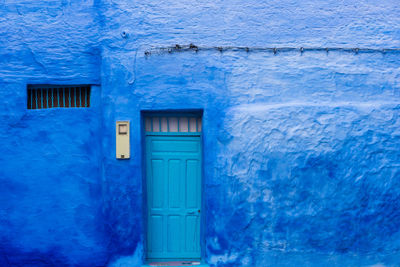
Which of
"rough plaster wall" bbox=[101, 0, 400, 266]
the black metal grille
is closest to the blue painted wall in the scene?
"rough plaster wall" bbox=[101, 0, 400, 266]

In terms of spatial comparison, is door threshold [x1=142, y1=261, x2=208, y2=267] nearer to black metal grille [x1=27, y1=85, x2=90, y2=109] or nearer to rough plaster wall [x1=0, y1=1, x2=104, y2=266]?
rough plaster wall [x1=0, y1=1, x2=104, y2=266]

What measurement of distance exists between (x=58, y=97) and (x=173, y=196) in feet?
7.25

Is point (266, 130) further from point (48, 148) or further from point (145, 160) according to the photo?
point (48, 148)

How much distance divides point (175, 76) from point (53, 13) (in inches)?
77.3

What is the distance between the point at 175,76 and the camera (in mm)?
4555

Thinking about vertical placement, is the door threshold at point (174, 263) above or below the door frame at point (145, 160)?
below

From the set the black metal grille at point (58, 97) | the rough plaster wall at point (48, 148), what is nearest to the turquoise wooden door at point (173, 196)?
the rough plaster wall at point (48, 148)

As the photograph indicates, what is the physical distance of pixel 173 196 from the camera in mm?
4734

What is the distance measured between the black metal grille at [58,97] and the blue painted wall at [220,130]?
16 cm

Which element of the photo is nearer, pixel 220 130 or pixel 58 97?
pixel 220 130

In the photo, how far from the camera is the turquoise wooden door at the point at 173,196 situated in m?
4.74

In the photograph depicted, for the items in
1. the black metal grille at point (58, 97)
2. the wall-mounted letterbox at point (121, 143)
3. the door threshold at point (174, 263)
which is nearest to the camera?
A: the wall-mounted letterbox at point (121, 143)

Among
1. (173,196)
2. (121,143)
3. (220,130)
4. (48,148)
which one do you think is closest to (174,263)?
(173,196)

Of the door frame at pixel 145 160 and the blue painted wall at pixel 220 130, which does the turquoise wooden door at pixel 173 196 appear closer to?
the door frame at pixel 145 160
